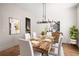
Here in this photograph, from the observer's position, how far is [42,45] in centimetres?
122

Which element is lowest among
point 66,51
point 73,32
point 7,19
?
point 66,51

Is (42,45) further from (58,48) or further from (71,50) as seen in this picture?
(71,50)

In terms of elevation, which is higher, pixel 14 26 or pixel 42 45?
pixel 14 26

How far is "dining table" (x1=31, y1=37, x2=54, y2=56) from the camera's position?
1.19 m

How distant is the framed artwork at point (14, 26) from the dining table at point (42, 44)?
21 centimetres

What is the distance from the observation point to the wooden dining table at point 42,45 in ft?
3.90

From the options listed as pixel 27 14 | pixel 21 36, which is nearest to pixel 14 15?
pixel 27 14

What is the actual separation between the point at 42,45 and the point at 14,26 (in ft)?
1.28

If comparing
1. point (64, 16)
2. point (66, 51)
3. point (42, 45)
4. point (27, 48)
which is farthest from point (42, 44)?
point (64, 16)

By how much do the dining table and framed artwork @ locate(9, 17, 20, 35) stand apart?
213mm

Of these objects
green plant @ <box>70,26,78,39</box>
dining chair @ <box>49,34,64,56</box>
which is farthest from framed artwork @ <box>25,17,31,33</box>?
green plant @ <box>70,26,78,39</box>

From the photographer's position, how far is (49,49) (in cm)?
123

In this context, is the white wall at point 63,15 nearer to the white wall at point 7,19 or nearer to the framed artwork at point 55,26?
the framed artwork at point 55,26

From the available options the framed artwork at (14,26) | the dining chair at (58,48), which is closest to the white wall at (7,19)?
the framed artwork at (14,26)
